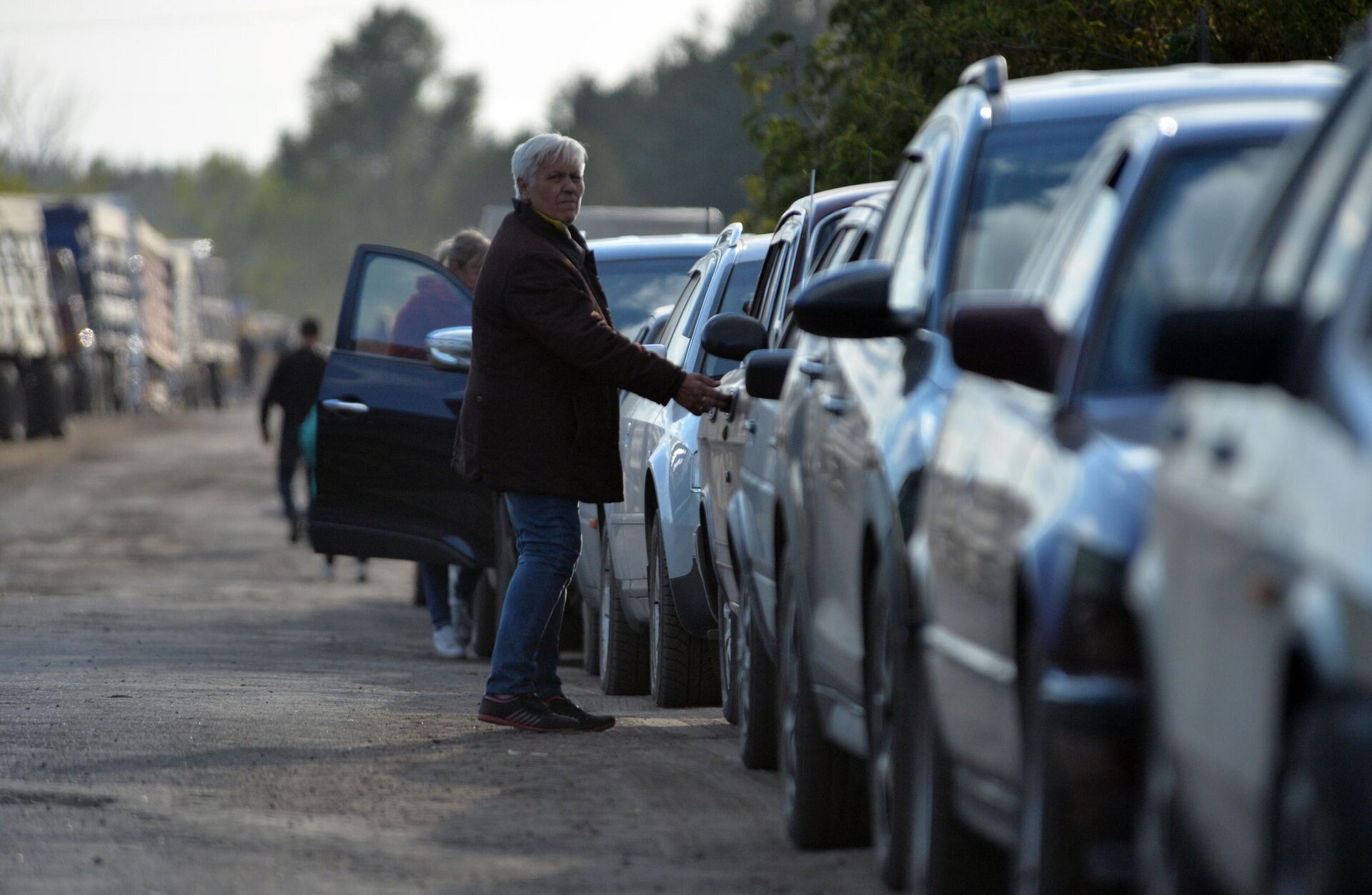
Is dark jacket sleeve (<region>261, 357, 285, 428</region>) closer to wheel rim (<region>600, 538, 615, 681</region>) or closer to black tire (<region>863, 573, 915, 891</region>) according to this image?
wheel rim (<region>600, 538, 615, 681</region>)

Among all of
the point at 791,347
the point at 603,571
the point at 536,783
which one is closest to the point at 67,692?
the point at 603,571

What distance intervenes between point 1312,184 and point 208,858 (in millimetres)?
3508

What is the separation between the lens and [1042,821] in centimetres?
414

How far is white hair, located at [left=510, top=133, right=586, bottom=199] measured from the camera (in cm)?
910

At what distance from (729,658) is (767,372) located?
1.54 m

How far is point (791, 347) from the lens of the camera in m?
7.76

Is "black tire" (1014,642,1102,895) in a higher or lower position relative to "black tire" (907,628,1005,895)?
higher

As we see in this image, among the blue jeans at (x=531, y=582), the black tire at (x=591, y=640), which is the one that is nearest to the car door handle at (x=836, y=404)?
the blue jeans at (x=531, y=582)

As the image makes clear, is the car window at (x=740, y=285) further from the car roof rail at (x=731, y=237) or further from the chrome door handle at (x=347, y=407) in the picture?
the chrome door handle at (x=347, y=407)

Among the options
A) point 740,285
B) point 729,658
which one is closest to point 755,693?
point 729,658

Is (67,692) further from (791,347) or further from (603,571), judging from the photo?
(791,347)

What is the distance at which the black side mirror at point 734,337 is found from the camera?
8.09 metres

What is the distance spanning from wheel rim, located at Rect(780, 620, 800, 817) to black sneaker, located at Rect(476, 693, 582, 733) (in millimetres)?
2350

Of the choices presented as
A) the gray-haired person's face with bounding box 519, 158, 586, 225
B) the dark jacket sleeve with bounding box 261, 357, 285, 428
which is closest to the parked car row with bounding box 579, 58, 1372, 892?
the gray-haired person's face with bounding box 519, 158, 586, 225
